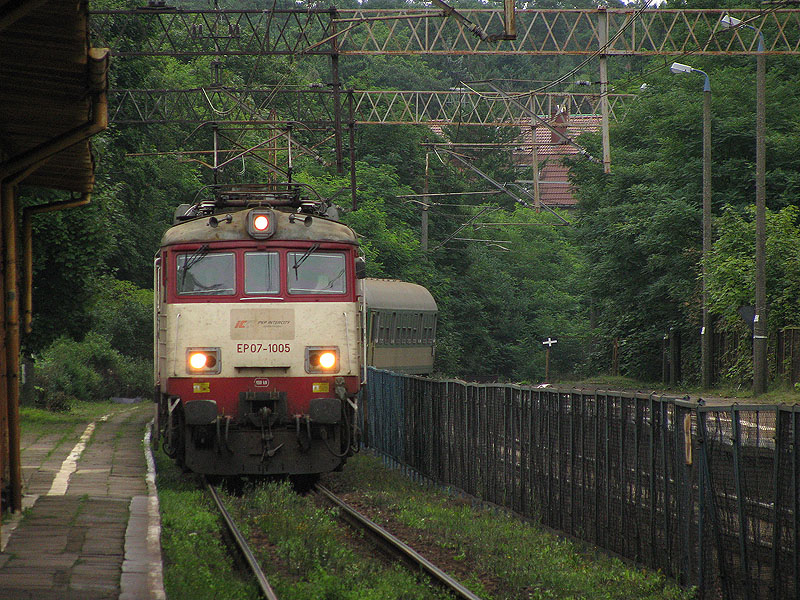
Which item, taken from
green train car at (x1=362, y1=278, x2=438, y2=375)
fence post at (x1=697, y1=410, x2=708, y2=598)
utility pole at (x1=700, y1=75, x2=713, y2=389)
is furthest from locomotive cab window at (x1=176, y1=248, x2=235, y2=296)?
utility pole at (x1=700, y1=75, x2=713, y2=389)

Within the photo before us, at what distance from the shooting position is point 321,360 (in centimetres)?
1398

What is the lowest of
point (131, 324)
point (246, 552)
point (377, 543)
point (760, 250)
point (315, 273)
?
point (377, 543)

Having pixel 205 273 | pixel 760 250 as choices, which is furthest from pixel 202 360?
pixel 760 250

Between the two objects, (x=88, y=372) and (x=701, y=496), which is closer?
(x=701, y=496)

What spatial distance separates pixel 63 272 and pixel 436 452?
1082 centimetres

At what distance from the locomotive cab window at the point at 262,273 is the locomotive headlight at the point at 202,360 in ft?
2.84

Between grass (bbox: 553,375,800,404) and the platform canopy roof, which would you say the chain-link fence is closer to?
the platform canopy roof

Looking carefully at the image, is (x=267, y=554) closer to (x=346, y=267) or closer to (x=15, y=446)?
(x=15, y=446)

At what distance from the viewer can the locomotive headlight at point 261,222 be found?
1410 cm

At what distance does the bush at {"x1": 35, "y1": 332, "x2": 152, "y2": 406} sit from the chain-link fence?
63.4 ft

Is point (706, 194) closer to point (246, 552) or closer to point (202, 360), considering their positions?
point (202, 360)

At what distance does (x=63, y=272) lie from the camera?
23.3 metres

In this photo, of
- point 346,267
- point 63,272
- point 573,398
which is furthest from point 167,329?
point 63,272

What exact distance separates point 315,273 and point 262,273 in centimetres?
65
